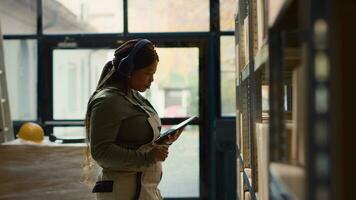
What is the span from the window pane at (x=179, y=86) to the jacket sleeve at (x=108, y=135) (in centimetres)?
248

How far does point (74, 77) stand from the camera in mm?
4527

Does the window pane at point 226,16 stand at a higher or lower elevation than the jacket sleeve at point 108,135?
higher

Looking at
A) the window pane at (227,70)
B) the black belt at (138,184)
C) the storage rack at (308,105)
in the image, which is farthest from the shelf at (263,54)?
the window pane at (227,70)

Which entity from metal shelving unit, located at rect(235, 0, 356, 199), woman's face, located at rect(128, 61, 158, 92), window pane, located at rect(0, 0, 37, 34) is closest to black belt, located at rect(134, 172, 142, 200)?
woman's face, located at rect(128, 61, 158, 92)

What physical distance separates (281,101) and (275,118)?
0.14 feet

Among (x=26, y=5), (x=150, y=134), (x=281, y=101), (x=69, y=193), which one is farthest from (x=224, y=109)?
(x=281, y=101)

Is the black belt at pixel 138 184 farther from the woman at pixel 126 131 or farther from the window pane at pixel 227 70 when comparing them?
the window pane at pixel 227 70

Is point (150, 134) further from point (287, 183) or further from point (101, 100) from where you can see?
point (287, 183)

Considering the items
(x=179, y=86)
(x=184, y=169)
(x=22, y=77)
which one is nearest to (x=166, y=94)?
(x=179, y=86)

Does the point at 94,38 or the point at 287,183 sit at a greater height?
the point at 94,38

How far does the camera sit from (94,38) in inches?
175

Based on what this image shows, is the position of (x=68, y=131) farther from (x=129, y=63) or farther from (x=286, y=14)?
(x=286, y=14)

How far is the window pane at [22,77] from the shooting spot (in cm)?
451

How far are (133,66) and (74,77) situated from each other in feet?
8.68
